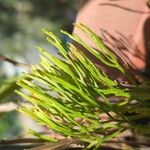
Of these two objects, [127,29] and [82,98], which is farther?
[127,29]

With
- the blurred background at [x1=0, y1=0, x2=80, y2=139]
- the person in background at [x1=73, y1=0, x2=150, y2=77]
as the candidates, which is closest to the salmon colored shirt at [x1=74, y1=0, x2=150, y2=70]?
the person in background at [x1=73, y1=0, x2=150, y2=77]

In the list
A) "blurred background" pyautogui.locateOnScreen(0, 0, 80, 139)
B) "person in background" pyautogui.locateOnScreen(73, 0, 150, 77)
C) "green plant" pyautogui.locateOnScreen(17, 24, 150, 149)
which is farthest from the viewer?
"blurred background" pyautogui.locateOnScreen(0, 0, 80, 139)

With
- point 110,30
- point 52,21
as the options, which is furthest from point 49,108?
point 52,21

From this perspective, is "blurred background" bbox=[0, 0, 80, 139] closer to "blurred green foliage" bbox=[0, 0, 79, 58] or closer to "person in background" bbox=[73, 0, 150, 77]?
"blurred green foliage" bbox=[0, 0, 79, 58]

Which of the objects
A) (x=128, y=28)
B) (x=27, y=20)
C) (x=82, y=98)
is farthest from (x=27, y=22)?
(x=82, y=98)

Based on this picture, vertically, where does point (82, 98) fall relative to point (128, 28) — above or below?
below

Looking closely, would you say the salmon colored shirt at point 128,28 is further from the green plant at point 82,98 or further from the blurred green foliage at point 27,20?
the blurred green foliage at point 27,20

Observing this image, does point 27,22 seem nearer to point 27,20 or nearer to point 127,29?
point 27,20
